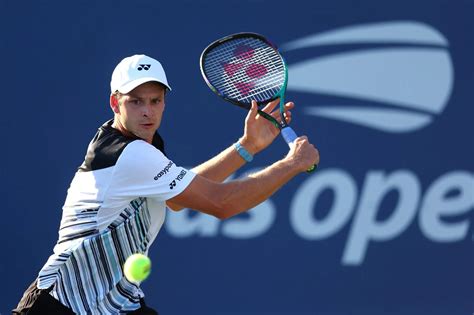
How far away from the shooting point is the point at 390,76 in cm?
662

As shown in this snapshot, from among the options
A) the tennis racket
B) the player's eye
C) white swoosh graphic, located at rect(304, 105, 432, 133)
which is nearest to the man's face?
the player's eye

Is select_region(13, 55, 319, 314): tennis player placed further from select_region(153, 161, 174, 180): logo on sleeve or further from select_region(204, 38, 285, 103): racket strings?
select_region(204, 38, 285, 103): racket strings

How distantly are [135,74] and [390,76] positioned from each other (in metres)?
3.08

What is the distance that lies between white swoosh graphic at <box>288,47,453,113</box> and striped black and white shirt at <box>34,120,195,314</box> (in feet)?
9.41

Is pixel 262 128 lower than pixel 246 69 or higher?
lower

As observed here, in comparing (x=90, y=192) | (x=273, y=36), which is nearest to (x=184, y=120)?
(x=273, y=36)

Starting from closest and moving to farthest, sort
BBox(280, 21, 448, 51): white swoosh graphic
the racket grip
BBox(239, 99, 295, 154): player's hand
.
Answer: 1. the racket grip
2. BBox(239, 99, 295, 154): player's hand
3. BBox(280, 21, 448, 51): white swoosh graphic

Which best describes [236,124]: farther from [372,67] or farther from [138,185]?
[138,185]

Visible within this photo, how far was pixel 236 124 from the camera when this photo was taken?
6430 millimetres

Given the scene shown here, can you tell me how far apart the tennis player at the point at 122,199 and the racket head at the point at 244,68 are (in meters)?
0.65

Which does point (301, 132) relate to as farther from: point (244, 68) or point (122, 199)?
point (122, 199)

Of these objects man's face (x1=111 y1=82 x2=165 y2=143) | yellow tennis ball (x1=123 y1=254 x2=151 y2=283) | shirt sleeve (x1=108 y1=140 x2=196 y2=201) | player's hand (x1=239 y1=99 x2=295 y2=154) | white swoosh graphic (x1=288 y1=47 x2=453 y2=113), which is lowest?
yellow tennis ball (x1=123 y1=254 x2=151 y2=283)

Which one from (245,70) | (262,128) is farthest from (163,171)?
(245,70)

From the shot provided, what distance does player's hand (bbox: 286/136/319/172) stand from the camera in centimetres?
388
